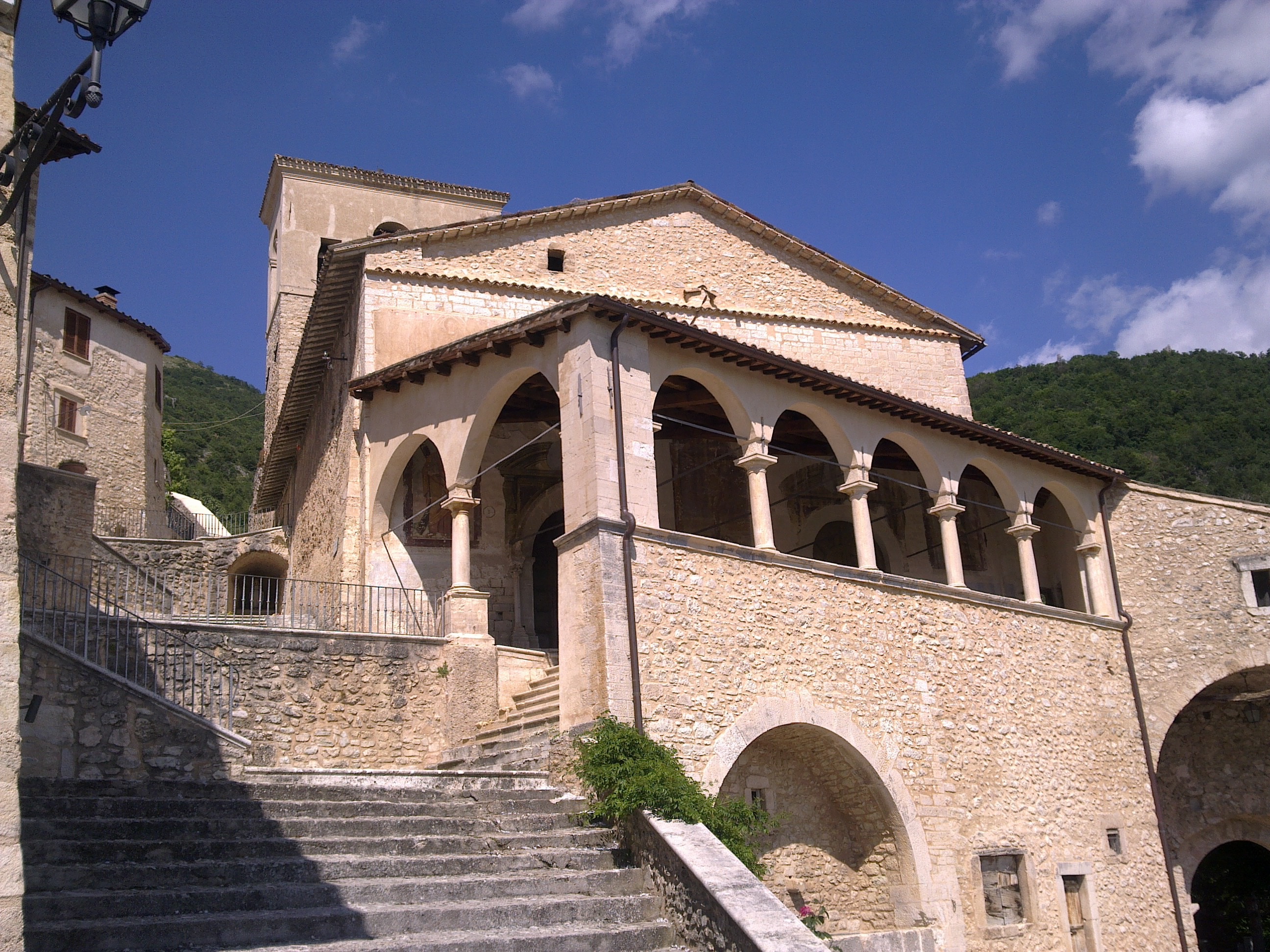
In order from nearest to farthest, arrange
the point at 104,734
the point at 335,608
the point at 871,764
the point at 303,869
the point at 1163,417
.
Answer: the point at 303,869 → the point at 104,734 → the point at 871,764 → the point at 335,608 → the point at 1163,417

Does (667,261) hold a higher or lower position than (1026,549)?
higher

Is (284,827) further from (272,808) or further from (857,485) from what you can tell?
(857,485)

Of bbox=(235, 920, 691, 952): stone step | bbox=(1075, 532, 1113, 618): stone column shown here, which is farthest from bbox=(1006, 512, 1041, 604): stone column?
bbox=(235, 920, 691, 952): stone step

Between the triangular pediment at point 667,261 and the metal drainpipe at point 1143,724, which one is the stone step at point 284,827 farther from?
the metal drainpipe at point 1143,724

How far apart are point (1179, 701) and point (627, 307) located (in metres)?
11.6

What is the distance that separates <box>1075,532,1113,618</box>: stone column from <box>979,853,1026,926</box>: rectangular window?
522cm

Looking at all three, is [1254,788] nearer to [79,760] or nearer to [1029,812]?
[1029,812]

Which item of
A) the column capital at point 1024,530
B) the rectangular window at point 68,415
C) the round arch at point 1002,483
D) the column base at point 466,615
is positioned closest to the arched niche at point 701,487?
the round arch at point 1002,483

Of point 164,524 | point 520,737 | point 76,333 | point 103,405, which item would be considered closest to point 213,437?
point 164,524

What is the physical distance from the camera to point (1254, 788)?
64.1 ft

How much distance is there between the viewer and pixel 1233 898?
2198 cm

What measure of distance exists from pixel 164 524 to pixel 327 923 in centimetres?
2694

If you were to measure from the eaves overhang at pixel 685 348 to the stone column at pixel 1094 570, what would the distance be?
1646 mm

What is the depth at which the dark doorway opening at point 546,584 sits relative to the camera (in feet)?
57.5
